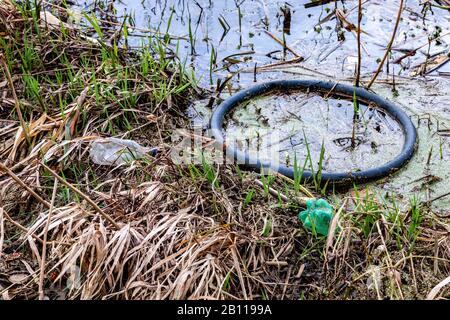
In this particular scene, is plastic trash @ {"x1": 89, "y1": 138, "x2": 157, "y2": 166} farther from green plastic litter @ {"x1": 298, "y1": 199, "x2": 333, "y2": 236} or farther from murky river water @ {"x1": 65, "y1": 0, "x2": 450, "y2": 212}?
green plastic litter @ {"x1": 298, "y1": 199, "x2": 333, "y2": 236}

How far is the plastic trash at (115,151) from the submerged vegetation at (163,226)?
0.12 feet

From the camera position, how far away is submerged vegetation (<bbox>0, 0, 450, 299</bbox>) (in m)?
2.48

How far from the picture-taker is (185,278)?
2385mm

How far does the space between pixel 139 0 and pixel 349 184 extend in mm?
2596

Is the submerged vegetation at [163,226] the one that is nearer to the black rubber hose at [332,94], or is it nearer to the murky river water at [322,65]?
the black rubber hose at [332,94]

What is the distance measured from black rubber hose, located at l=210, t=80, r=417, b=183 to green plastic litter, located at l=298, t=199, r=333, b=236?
434mm

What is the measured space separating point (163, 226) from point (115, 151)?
2.49 ft

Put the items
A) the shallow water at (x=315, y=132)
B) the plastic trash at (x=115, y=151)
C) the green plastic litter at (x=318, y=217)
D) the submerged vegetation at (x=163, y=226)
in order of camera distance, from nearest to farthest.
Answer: the submerged vegetation at (x=163, y=226), the green plastic litter at (x=318, y=217), the plastic trash at (x=115, y=151), the shallow water at (x=315, y=132)

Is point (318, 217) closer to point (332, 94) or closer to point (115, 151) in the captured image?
point (115, 151)

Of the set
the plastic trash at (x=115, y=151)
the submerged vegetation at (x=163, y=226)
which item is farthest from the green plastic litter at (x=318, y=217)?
the plastic trash at (x=115, y=151)

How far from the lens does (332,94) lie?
13.2 ft

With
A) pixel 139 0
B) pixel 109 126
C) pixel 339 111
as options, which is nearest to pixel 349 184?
pixel 339 111

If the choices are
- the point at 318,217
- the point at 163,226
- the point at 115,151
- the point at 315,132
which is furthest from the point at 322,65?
the point at 163,226

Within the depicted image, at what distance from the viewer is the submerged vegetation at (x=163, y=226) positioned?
248cm
